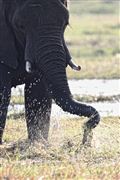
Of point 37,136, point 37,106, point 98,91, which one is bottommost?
point 98,91

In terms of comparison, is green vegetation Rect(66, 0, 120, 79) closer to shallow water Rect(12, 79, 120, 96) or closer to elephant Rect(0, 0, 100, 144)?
shallow water Rect(12, 79, 120, 96)

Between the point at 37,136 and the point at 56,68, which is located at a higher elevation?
the point at 56,68

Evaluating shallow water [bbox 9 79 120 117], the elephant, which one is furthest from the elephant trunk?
shallow water [bbox 9 79 120 117]

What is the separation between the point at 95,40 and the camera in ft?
116

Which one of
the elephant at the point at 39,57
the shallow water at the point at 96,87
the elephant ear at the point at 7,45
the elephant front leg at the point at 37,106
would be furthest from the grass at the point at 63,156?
the shallow water at the point at 96,87

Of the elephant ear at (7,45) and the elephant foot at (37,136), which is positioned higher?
the elephant ear at (7,45)

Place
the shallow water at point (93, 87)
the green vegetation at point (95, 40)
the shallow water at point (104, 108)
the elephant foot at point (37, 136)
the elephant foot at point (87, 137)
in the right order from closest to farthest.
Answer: the elephant foot at point (87, 137)
the elephant foot at point (37, 136)
the shallow water at point (104, 108)
the shallow water at point (93, 87)
the green vegetation at point (95, 40)

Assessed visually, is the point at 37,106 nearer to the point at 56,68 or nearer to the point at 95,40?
the point at 56,68

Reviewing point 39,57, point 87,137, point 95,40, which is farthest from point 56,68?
point 95,40

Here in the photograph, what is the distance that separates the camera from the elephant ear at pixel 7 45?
1074 cm

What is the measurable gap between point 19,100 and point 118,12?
35.3 meters

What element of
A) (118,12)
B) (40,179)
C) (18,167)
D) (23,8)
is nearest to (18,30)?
(23,8)

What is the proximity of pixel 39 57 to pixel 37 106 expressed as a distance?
51.9 inches

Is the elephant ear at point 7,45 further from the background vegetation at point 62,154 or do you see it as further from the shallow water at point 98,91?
the shallow water at point 98,91
